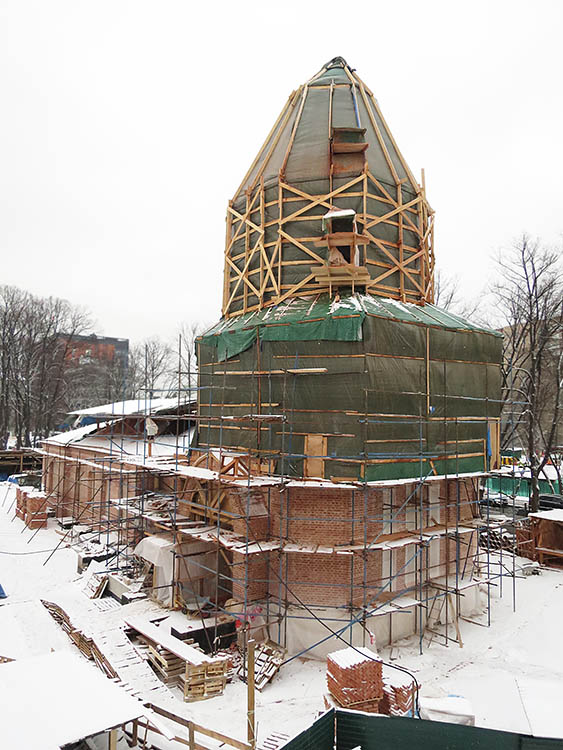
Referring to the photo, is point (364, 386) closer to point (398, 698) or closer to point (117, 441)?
point (398, 698)

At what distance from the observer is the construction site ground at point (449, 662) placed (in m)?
9.68

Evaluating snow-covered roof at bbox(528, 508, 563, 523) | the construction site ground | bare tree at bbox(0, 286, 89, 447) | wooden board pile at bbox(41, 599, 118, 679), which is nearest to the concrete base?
the construction site ground

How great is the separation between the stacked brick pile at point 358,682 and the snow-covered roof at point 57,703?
145 inches

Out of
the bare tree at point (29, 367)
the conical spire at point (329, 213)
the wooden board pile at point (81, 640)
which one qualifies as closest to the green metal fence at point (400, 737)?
the wooden board pile at point (81, 640)

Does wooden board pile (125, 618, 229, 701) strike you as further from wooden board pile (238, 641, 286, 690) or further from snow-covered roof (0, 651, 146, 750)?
snow-covered roof (0, 651, 146, 750)

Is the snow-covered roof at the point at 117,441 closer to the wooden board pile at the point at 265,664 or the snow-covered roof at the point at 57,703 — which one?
the wooden board pile at the point at 265,664

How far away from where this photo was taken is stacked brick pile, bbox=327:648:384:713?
30.5 ft

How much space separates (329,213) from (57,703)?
41.6ft

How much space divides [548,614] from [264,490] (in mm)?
9085

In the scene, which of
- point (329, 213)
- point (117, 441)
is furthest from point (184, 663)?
point (117, 441)

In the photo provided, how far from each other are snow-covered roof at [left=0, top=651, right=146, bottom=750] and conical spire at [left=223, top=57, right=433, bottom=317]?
34.9ft

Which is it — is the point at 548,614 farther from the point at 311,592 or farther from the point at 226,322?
the point at 226,322

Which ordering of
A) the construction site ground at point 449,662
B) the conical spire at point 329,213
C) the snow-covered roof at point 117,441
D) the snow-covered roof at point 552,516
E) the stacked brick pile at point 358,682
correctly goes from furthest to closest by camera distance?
1. the snow-covered roof at point 117,441
2. the snow-covered roof at point 552,516
3. the conical spire at point 329,213
4. the construction site ground at point 449,662
5. the stacked brick pile at point 358,682

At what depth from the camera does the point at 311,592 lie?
13.1 metres
